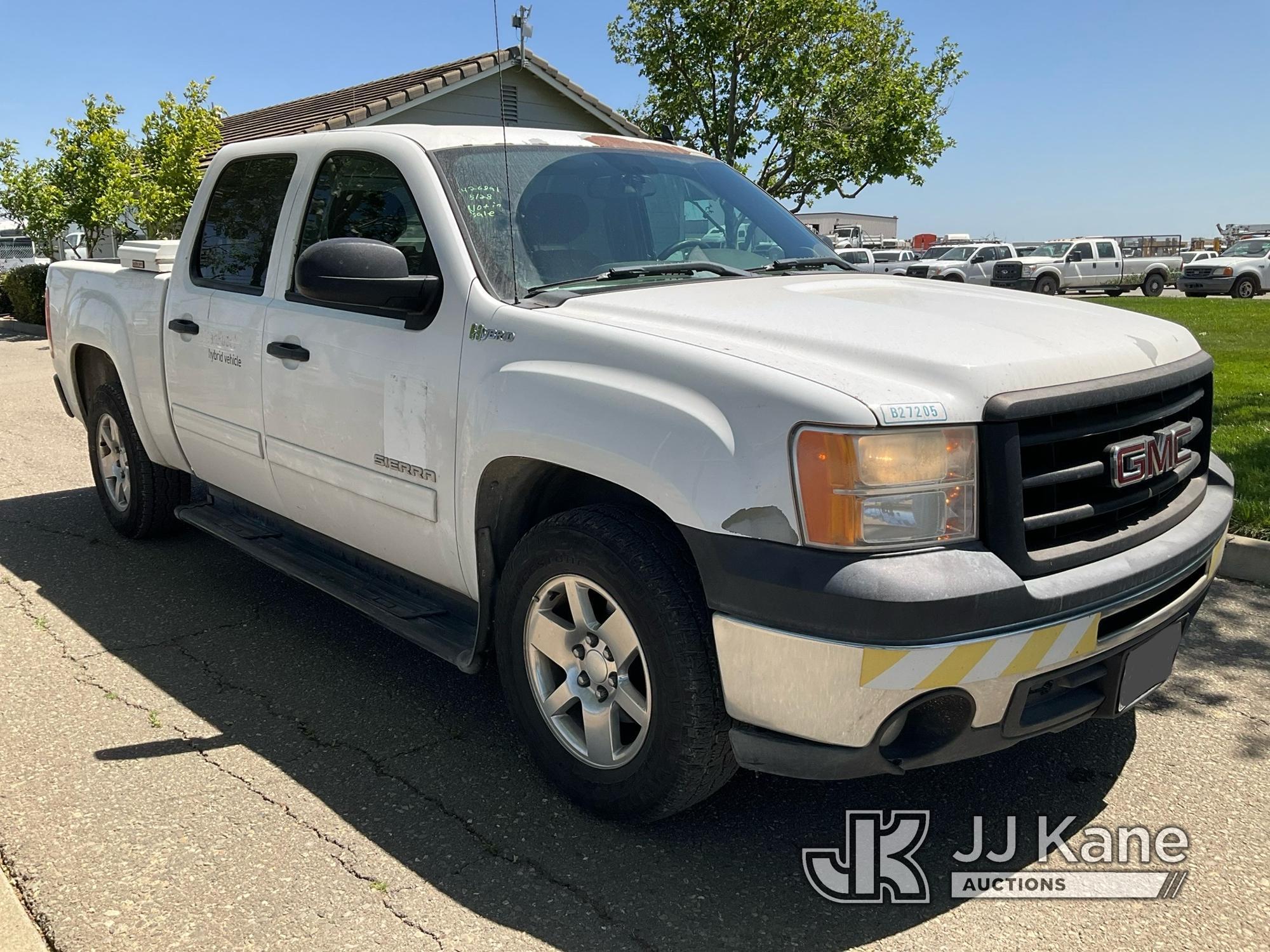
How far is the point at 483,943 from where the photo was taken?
2617 mm

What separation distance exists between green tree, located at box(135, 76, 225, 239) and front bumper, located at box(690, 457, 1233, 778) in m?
17.1

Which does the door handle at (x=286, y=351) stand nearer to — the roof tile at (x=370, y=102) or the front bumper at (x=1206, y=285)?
the roof tile at (x=370, y=102)

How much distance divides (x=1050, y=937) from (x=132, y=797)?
261 cm

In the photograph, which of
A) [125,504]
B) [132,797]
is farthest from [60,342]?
[132,797]

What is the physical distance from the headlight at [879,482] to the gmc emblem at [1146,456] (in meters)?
0.49

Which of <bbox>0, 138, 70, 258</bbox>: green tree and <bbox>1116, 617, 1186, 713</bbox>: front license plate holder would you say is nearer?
<bbox>1116, 617, 1186, 713</bbox>: front license plate holder

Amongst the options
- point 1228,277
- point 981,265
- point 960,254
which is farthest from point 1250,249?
point 960,254

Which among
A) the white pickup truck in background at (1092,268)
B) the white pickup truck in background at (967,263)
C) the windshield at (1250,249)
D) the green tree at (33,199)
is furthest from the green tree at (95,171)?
the windshield at (1250,249)

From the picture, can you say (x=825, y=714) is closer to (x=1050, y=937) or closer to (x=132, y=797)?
(x=1050, y=937)

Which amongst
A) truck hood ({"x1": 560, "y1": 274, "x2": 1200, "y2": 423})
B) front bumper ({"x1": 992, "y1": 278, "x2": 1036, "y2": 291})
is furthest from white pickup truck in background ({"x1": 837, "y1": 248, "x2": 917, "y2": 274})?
truck hood ({"x1": 560, "y1": 274, "x2": 1200, "y2": 423})

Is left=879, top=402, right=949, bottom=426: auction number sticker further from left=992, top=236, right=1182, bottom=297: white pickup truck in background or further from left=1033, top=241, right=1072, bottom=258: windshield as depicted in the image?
left=1033, top=241, right=1072, bottom=258: windshield

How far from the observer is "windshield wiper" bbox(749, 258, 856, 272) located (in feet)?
12.6

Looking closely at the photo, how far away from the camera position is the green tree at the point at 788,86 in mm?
22750

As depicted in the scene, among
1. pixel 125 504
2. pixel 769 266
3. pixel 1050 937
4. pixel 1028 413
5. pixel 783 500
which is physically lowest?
pixel 1050 937
